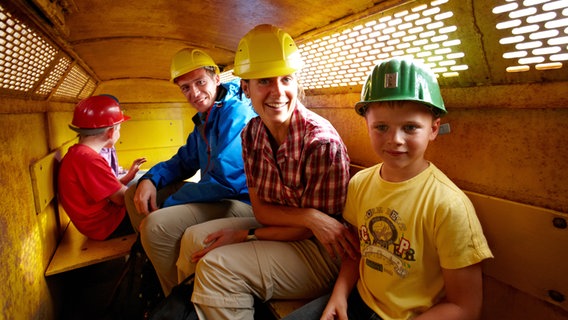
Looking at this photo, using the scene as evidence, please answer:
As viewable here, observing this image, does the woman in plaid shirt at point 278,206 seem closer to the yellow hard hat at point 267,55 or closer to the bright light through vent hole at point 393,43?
the yellow hard hat at point 267,55

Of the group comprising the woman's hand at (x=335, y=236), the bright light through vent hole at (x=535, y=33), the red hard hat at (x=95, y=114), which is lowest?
the woman's hand at (x=335, y=236)

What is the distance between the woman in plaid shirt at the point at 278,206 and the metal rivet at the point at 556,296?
0.84 metres

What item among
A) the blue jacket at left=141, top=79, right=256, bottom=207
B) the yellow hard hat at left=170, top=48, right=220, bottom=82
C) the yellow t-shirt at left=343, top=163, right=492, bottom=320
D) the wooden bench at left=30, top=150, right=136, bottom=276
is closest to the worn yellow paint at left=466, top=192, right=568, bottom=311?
the yellow t-shirt at left=343, top=163, right=492, bottom=320

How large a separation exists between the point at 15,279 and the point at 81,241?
1151 mm

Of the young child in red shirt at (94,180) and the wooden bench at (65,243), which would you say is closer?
the wooden bench at (65,243)

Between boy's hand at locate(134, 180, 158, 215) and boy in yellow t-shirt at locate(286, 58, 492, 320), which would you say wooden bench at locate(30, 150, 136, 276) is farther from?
boy in yellow t-shirt at locate(286, 58, 492, 320)

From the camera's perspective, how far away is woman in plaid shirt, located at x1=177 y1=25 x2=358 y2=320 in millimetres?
1699

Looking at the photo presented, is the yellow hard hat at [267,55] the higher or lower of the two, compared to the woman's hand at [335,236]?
higher

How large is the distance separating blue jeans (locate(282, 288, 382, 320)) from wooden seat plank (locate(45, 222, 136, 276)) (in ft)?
6.59

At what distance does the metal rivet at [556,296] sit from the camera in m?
1.29

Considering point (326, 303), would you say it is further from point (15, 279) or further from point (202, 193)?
point (15, 279)

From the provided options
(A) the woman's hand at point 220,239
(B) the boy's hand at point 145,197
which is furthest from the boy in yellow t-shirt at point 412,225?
(B) the boy's hand at point 145,197

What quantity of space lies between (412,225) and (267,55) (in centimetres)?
125

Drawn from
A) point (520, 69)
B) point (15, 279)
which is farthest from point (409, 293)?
point (15, 279)
